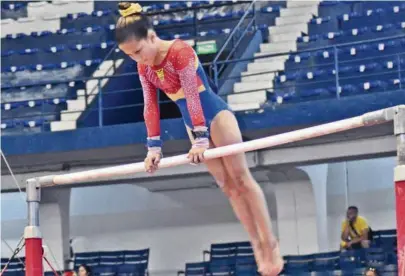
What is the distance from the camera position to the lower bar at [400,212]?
448 centimetres

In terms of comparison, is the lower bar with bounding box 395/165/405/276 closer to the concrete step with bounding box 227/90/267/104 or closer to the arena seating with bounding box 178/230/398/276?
the arena seating with bounding box 178/230/398/276

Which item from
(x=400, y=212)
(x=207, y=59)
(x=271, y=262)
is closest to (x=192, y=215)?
(x=207, y=59)

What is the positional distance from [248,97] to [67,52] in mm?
2972

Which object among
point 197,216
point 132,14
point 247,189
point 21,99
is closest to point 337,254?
point 197,216

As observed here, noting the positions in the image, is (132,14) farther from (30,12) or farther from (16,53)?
(30,12)

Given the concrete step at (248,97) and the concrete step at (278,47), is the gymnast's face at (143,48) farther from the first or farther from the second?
the concrete step at (278,47)

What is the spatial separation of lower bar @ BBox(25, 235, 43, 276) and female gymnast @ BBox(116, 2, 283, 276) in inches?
37.7

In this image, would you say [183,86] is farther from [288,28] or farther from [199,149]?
[288,28]

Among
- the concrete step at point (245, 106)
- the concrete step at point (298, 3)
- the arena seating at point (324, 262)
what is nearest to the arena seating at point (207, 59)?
the concrete step at point (245, 106)

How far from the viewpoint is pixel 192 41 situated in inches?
499

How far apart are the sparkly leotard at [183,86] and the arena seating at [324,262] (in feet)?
16.5

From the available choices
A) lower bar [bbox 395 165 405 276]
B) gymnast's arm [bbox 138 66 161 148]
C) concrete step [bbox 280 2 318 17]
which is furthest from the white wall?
lower bar [bbox 395 165 405 276]

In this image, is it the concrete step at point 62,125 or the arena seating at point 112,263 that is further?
the arena seating at point 112,263

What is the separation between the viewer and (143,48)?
5.26 m
